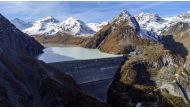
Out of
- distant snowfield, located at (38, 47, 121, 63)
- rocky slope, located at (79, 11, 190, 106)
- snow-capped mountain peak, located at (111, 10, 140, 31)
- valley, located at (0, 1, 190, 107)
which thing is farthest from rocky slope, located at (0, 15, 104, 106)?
snow-capped mountain peak, located at (111, 10, 140, 31)

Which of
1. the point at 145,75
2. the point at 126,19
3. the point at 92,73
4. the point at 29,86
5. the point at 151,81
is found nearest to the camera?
the point at 29,86

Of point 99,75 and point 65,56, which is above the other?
point 65,56

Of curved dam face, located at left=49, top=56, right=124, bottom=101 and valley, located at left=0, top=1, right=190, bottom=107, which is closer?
valley, located at left=0, top=1, right=190, bottom=107

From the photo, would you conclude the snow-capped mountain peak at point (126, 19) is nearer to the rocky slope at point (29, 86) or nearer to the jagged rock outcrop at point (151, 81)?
the jagged rock outcrop at point (151, 81)

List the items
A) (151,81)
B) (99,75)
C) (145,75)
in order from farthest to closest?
(145,75) → (151,81) → (99,75)

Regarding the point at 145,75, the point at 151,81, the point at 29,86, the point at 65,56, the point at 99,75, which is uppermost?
the point at 29,86

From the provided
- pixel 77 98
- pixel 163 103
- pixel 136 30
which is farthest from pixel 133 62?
pixel 77 98

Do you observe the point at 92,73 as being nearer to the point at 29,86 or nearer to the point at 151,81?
the point at 151,81

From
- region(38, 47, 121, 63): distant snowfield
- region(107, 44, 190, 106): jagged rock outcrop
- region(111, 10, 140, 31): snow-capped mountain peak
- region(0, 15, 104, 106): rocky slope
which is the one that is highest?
region(0, 15, 104, 106): rocky slope

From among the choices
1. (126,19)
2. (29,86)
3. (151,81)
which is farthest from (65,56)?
(126,19)

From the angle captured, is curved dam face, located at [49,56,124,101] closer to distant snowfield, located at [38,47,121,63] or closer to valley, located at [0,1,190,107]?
valley, located at [0,1,190,107]
